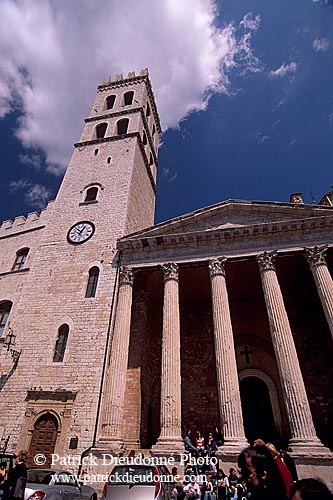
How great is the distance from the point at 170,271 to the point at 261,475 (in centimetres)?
1219

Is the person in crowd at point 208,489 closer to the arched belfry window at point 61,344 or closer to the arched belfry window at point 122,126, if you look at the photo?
the arched belfry window at point 61,344

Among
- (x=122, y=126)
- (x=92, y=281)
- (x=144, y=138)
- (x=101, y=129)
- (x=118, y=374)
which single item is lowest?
(x=118, y=374)

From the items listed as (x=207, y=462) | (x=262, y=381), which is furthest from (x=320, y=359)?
(x=207, y=462)

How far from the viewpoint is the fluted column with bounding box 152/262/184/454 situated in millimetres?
10420

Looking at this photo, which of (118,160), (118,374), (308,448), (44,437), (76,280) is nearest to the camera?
(308,448)

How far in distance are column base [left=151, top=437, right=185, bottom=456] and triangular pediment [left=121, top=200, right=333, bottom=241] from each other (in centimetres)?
851

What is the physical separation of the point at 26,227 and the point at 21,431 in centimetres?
1255

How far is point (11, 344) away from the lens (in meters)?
13.8

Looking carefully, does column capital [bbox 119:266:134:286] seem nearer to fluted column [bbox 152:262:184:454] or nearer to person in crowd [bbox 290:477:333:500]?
fluted column [bbox 152:262:184:454]

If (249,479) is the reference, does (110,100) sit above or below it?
above

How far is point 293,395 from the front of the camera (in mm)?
10391

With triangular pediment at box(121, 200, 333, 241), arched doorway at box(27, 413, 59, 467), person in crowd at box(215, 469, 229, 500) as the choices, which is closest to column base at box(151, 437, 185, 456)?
person in crowd at box(215, 469, 229, 500)

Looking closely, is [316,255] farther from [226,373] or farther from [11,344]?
[11,344]

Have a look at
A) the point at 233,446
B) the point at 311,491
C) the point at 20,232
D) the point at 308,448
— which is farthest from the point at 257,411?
the point at 20,232
